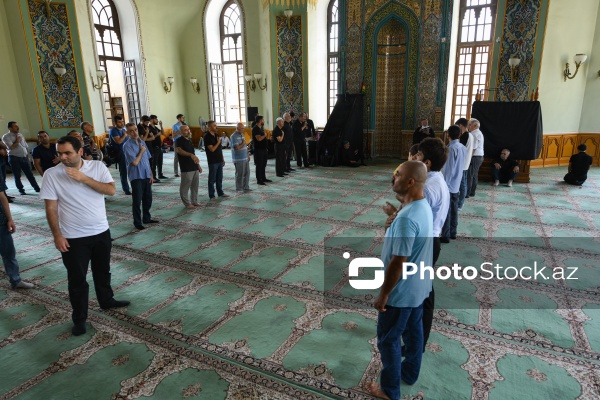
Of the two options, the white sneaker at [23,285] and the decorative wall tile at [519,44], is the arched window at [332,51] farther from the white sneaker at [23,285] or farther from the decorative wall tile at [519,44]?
the white sneaker at [23,285]

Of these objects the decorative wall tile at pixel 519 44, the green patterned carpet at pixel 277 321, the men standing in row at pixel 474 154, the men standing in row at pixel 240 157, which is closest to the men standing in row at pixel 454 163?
the green patterned carpet at pixel 277 321

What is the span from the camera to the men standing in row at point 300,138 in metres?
9.55

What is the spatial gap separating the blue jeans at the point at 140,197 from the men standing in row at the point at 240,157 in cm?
189

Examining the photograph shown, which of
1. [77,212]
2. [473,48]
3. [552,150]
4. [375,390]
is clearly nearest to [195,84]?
[473,48]

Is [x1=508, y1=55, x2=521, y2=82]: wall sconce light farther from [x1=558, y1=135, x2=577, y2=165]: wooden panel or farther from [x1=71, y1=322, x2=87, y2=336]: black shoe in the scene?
[x1=71, y1=322, x2=87, y2=336]: black shoe

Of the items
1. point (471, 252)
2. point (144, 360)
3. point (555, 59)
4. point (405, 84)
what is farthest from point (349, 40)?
point (144, 360)

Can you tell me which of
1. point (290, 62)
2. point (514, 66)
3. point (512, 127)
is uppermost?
point (290, 62)

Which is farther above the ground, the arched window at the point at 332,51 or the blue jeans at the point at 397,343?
the arched window at the point at 332,51

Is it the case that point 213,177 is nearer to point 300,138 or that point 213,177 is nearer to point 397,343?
point 300,138

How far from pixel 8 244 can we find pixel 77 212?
53.1 inches

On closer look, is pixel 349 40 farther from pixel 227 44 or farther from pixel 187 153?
pixel 187 153

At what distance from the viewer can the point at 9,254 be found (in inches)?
137

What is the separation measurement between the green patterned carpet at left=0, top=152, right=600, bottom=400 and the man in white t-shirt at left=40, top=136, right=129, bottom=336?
452 millimetres

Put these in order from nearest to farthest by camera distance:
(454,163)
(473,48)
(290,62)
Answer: (454,163) → (473,48) → (290,62)
